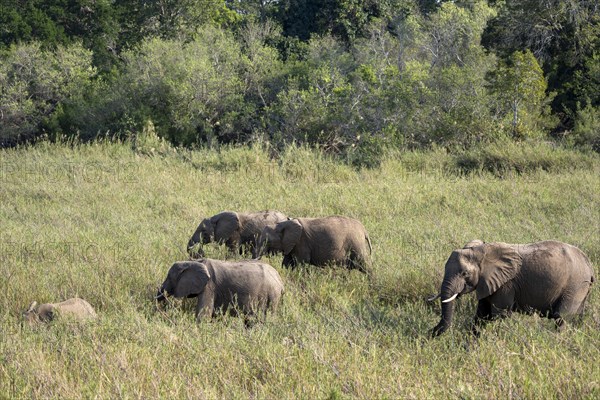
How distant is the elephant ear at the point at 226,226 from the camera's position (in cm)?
998

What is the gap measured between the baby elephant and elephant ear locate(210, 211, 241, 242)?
8.14 ft

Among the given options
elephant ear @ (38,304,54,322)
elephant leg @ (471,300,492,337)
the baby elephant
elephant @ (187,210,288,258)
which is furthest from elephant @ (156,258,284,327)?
elephant @ (187,210,288,258)

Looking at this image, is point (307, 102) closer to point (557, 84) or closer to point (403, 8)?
point (557, 84)

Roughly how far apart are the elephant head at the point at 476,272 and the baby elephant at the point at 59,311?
313 centimetres

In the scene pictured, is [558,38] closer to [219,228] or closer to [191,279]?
[219,228]

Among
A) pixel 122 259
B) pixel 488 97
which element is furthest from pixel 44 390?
pixel 488 97

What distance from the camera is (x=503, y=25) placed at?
2066 centimetres

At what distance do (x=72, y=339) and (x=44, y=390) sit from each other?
3.64 ft

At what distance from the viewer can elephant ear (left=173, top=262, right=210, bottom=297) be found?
24.2ft

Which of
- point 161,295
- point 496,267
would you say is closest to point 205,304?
point 161,295

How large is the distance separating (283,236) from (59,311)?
9.05 feet

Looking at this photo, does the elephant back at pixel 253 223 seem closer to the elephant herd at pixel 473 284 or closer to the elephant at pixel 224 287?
the elephant herd at pixel 473 284

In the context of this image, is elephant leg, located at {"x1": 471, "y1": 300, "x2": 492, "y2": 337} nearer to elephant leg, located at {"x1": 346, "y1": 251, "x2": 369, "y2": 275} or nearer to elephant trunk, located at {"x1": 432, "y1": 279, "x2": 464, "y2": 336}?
elephant trunk, located at {"x1": 432, "y1": 279, "x2": 464, "y2": 336}

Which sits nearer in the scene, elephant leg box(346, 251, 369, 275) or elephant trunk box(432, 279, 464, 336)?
elephant trunk box(432, 279, 464, 336)
